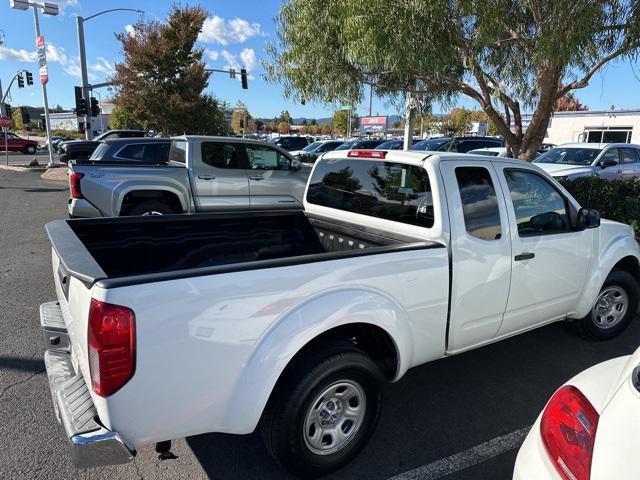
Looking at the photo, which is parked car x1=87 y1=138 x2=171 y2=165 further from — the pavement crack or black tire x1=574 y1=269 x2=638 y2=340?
black tire x1=574 y1=269 x2=638 y2=340

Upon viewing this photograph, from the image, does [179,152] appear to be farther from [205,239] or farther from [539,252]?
[539,252]

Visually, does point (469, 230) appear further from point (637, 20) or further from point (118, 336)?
point (637, 20)

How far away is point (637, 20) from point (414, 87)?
3.44 metres

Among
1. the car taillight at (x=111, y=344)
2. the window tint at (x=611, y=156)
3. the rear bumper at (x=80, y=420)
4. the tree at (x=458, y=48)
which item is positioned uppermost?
the tree at (x=458, y=48)

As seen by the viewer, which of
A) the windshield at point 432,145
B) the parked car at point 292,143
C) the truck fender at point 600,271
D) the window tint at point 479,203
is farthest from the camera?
the parked car at point 292,143

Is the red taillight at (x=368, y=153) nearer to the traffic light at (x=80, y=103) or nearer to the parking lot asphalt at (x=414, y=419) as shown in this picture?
the parking lot asphalt at (x=414, y=419)

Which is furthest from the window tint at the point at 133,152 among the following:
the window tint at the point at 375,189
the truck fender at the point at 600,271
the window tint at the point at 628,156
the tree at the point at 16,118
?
the tree at the point at 16,118

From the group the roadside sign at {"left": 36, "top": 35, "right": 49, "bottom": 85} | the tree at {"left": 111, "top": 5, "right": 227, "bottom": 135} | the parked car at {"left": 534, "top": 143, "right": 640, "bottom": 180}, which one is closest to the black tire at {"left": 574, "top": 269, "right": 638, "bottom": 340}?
the parked car at {"left": 534, "top": 143, "right": 640, "bottom": 180}

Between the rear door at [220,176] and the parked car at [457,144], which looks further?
the parked car at [457,144]

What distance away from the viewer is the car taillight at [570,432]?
1481 millimetres

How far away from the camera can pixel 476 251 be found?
9.94 ft

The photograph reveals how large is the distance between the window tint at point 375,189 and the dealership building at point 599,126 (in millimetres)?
36213

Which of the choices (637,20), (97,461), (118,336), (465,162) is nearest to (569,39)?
(637,20)

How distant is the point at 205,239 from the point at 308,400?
195 centimetres
